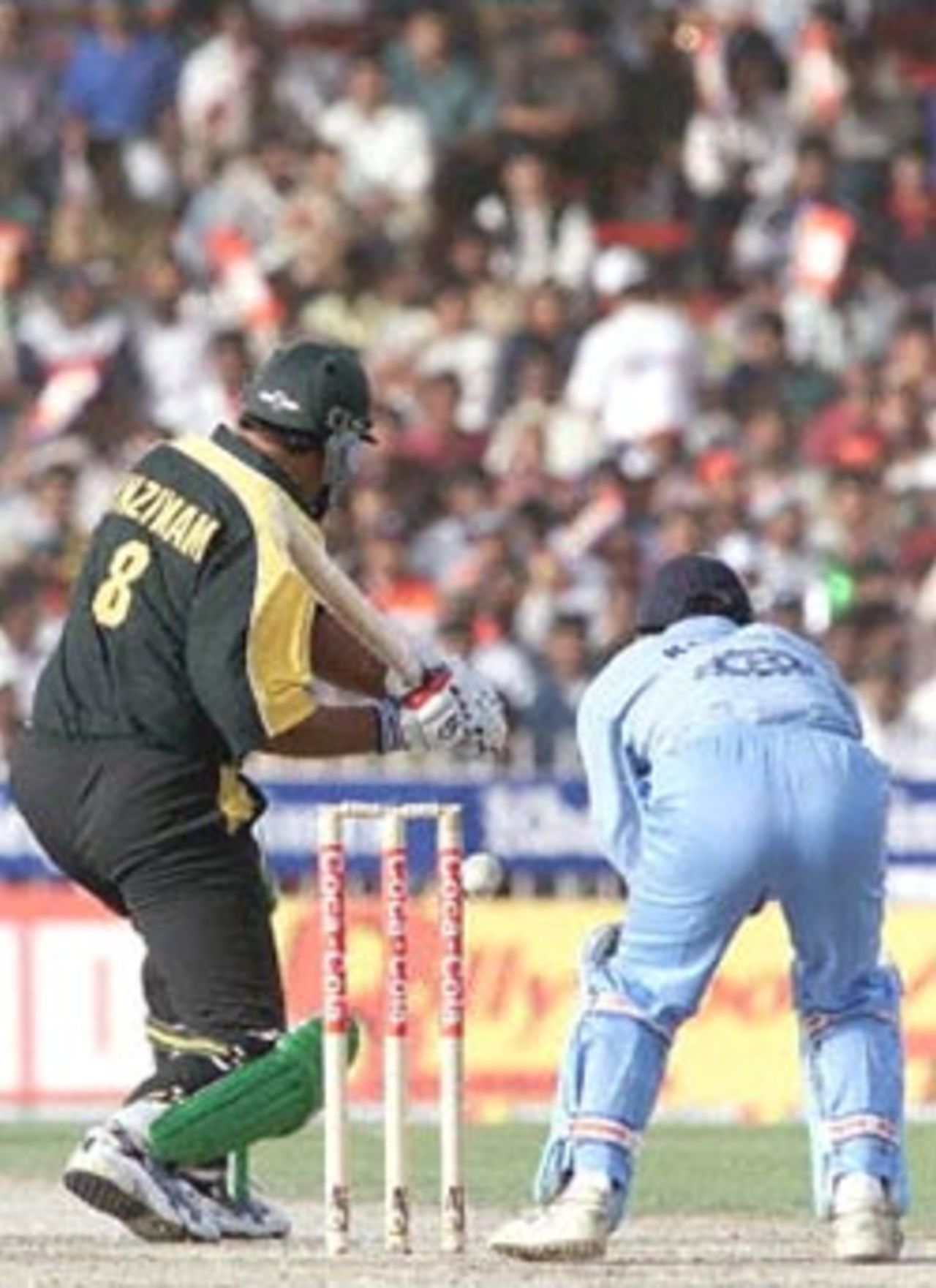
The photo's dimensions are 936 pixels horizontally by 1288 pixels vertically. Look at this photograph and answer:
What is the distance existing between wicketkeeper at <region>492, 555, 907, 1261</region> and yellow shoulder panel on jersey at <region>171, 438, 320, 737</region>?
65cm

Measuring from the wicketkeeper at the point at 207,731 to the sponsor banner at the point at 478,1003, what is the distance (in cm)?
759

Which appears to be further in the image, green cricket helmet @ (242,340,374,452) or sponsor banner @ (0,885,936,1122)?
sponsor banner @ (0,885,936,1122)

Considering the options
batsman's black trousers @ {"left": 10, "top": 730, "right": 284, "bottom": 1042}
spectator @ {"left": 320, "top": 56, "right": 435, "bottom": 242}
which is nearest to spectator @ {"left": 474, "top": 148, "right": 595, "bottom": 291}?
spectator @ {"left": 320, "top": 56, "right": 435, "bottom": 242}

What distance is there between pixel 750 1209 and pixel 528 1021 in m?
6.43

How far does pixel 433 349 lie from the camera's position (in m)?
22.4

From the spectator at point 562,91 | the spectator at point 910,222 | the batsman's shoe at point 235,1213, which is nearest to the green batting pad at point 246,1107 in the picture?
the batsman's shoe at point 235,1213

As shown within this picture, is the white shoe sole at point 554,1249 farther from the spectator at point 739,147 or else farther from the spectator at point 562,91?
the spectator at point 562,91

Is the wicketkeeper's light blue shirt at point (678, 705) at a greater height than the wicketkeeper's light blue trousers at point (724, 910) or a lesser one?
greater

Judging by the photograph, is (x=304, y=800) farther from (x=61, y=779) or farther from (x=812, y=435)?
(x=61, y=779)

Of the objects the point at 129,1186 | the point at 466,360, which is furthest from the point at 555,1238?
the point at 466,360

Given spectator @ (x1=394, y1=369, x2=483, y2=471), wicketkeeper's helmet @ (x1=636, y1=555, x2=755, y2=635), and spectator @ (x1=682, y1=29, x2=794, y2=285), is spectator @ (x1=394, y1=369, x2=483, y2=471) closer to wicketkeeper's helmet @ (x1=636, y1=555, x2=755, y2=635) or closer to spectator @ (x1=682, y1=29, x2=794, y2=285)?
spectator @ (x1=682, y1=29, x2=794, y2=285)

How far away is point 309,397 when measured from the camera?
36.7 feet

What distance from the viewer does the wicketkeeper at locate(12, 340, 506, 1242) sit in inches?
431

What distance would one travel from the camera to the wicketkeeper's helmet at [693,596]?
430 inches
